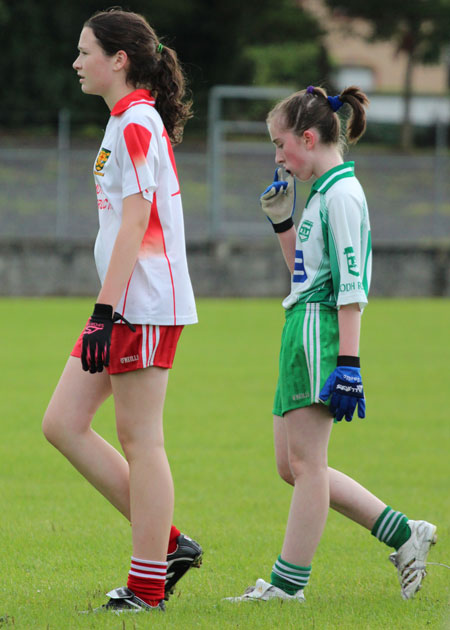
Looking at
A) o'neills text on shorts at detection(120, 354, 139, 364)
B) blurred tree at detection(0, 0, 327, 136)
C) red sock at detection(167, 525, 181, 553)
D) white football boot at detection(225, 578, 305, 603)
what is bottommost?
white football boot at detection(225, 578, 305, 603)

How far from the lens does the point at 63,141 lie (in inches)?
869

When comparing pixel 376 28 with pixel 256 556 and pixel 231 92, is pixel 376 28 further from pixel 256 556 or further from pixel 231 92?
pixel 256 556

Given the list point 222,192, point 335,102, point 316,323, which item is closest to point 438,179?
point 222,192

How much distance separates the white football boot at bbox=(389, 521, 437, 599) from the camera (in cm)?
422

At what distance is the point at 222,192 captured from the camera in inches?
918

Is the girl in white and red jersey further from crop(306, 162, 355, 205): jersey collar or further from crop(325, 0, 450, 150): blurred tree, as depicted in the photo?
crop(325, 0, 450, 150): blurred tree

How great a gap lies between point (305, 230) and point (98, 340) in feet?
2.97

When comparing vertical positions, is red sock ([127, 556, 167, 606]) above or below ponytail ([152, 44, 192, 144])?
below

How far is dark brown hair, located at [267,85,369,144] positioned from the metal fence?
59.5 ft

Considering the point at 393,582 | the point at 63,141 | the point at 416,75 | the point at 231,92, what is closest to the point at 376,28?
the point at 231,92

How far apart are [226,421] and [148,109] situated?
506 cm

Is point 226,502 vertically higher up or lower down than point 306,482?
lower down

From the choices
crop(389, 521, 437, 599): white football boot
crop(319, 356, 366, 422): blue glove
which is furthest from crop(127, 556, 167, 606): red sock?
crop(389, 521, 437, 599): white football boot

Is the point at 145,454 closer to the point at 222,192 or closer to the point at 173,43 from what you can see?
the point at 222,192
